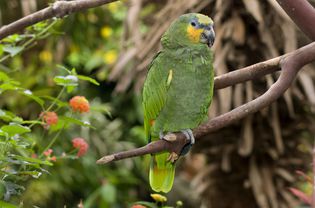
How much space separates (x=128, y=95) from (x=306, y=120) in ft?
3.95

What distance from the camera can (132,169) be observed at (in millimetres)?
3307

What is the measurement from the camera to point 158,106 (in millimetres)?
1242

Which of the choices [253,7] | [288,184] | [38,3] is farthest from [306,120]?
[38,3]

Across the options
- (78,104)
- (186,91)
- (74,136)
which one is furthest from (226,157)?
(78,104)

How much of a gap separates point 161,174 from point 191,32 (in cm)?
30

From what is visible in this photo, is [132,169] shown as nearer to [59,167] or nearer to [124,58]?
[59,167]

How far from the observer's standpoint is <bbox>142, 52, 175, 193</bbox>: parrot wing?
1215mm

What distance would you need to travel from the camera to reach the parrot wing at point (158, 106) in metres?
1.21

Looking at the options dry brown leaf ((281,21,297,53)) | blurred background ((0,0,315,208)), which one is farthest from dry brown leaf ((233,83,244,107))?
dry brown leaf ((281,21,297,53))

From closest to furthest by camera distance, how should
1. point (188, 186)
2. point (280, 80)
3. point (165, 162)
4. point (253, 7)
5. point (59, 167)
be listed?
point (280, 80) < point (165, 162) < point (253, 7) < point (59, 167) < point (188, 186)

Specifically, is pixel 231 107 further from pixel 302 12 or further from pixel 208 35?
pixel 302 12

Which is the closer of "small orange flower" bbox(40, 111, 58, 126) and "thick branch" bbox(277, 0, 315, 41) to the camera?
"thick branch" bbox(277, 0, 315, 41)

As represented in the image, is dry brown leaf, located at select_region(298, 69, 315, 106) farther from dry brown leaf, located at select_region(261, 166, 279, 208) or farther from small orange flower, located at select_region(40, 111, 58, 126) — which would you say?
small orange flower, located at select_region(40, 111, 58, 126)

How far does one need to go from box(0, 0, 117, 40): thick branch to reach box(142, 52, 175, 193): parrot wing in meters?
0.20
